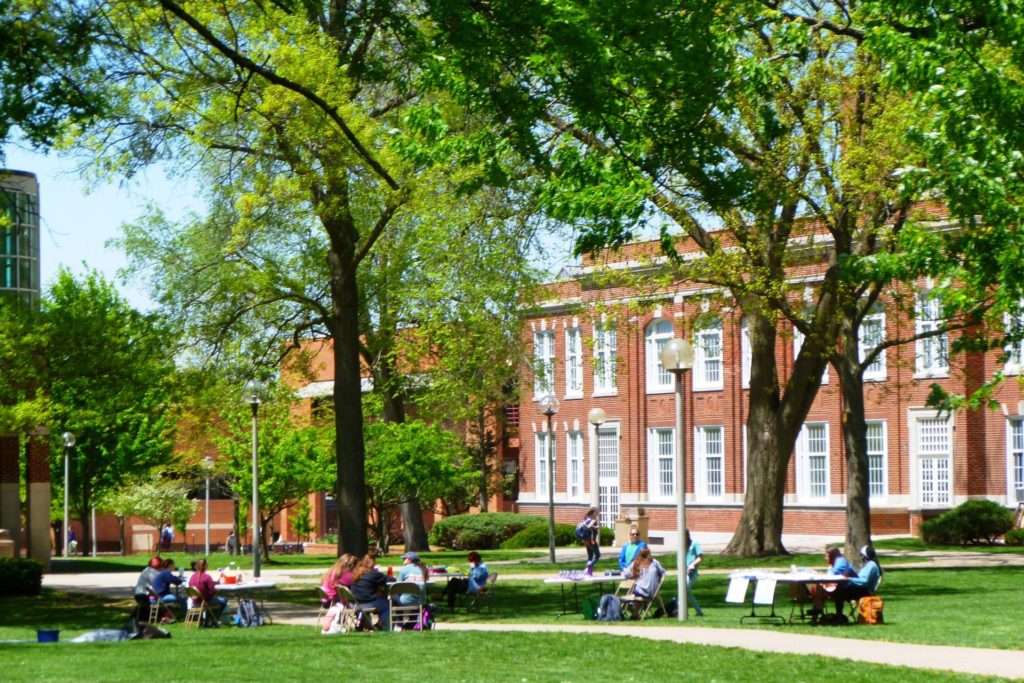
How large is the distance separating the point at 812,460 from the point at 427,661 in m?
36.7

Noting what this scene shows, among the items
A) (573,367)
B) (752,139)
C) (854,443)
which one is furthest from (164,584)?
(573,367)

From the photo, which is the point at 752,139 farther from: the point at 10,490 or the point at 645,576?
Answer: the point at 10,490

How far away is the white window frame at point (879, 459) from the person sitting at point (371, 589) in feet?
98.7

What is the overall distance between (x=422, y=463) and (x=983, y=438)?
1675 centimetres

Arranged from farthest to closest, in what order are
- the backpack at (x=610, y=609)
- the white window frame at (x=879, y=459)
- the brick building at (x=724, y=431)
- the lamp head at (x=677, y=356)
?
the white window frame at (x=879, y=459) < the brick building at (x=724, y=431) < the backpack at (x=610, y=609) < the lamp head at (x=677, y=356)

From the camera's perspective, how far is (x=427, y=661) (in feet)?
55.9

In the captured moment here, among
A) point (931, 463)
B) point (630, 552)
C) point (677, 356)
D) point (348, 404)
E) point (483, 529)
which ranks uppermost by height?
point (677, 356)

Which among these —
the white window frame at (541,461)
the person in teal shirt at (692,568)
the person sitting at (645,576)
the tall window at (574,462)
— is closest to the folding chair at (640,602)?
the person sitting at (645,576)

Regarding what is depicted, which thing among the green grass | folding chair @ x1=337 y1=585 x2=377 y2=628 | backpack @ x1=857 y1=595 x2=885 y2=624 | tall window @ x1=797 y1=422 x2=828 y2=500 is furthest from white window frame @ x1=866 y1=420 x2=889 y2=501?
the green grass

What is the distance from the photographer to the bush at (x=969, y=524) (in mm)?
43656

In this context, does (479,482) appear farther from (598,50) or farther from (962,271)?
(598,50)

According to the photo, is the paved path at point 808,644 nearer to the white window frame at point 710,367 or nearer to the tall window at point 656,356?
the white window frame at point 710,367

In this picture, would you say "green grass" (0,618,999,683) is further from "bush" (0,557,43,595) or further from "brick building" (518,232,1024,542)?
"brick building" (518,232,1024,542)

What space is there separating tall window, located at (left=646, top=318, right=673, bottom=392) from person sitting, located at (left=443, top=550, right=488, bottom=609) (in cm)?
3024
